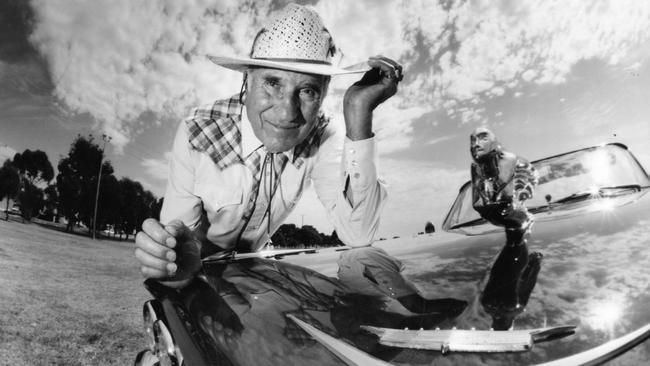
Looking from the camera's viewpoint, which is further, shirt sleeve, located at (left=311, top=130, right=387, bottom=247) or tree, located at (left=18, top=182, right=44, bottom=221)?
tree, located at (left=18, top=182, right=44, bottom=221)

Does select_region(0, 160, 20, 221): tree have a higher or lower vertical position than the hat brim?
higher

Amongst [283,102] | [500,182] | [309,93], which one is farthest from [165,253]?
[500,182]

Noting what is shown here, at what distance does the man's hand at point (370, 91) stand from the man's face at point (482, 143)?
464mm

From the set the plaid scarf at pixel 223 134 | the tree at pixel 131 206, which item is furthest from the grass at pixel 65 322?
the tree at pixel 131 206

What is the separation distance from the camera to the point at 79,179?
110ft

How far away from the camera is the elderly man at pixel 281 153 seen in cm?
174

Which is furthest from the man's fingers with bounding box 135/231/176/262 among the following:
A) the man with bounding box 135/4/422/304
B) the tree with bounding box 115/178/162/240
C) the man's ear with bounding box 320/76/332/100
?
the tree with bounding box 115/178/162/240

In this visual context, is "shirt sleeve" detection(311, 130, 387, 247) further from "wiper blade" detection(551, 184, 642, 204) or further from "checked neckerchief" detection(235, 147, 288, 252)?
"wiper blade" detection(551, 184, 642, 204)

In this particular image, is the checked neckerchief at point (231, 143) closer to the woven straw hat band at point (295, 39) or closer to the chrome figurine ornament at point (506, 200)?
the woven straw hat band at point (295, 39)

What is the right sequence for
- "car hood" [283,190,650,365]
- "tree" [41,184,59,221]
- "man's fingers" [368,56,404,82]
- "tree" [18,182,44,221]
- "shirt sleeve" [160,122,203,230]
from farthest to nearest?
"tree" [41,184,59,221]
"tree" [18,182,44,221]
"shirt sleeve" [160,122,203,230]
"man's fingers" [368,56,404,82]
"car hood" [283,190,650,365]

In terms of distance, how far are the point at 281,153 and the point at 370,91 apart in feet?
2.60

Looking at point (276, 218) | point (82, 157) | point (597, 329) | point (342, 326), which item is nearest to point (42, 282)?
point (276, 218)

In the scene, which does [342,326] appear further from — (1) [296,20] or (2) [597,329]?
(1) [296,20]

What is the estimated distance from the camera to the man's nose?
68.7 inches
